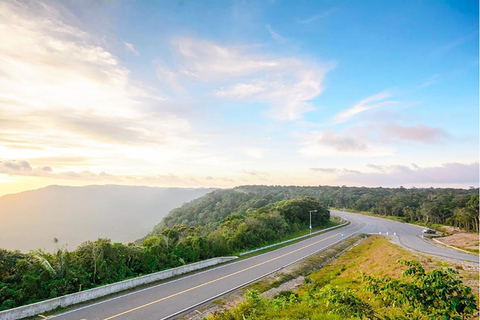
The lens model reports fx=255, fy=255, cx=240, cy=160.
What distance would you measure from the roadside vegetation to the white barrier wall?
697 centimetres

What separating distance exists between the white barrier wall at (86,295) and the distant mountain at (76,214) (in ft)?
160

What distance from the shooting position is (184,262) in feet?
72.6

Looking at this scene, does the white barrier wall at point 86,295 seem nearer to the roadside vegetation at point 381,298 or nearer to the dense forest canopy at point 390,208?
the roadside vegetation at point 381,298

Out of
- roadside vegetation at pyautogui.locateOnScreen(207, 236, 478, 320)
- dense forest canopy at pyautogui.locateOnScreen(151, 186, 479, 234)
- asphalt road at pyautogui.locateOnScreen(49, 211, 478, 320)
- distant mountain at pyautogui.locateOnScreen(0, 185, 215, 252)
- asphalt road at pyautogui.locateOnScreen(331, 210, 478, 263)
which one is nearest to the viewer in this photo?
roadside vegetation at pyautogui.locateOnScreen(207, 236, 478, 320)

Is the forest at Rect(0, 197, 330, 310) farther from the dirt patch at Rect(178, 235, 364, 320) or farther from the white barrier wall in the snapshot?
the dirt patch at Rect(178, 235, 364, 320)

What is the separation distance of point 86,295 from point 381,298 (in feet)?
50.7

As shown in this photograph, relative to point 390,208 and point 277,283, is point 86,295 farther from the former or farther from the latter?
point 390,208

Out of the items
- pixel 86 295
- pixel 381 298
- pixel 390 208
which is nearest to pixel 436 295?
pixel 381 298

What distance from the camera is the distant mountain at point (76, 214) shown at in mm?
88625

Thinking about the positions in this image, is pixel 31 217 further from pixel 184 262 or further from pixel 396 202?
pixel 396 202

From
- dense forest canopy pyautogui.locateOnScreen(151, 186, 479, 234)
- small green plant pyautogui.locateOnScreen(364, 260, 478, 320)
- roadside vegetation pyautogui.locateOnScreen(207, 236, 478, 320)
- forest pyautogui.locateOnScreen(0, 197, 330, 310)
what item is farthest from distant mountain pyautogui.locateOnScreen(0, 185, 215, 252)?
small green plant pyautogui.locateOnScreen(364, 260, 478, 320)

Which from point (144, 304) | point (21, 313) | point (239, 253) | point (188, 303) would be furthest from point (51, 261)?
point (239, 253)

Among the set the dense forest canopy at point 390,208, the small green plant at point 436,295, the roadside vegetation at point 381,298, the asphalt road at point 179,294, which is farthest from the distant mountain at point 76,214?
the small green plant at point 436,295

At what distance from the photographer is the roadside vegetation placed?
14.8 ft
